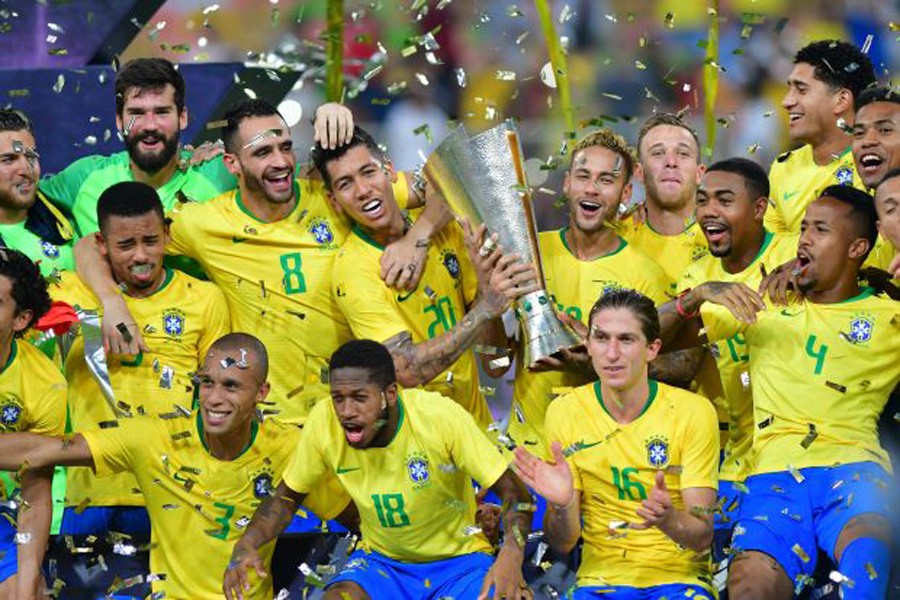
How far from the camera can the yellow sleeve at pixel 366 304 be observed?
253 inches

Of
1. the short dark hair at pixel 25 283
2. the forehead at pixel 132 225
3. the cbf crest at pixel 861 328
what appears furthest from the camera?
the forehead at pixel 132 225

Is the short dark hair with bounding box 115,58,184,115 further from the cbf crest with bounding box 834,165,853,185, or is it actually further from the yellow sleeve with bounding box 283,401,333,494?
the cbf crest with bounding box 834,165,853,185

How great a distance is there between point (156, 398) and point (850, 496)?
2485 millimetres

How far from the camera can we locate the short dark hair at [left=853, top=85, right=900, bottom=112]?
257 inches

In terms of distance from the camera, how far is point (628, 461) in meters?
5.99

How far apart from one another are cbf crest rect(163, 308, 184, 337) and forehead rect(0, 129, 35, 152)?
91 cm

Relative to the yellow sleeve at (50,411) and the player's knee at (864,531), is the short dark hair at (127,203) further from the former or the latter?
the player's knee at (864,531)

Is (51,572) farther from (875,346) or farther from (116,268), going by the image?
(875,346)

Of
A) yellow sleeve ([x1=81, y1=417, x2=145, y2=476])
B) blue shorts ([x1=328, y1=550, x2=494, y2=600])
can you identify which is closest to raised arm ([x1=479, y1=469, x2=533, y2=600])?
blue shorts ([x1=328, y1=550, x2=494, y2=600])

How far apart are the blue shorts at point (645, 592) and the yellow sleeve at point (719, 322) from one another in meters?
1.00

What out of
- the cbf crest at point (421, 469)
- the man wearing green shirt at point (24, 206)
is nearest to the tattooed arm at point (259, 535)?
the cbf crest at point (421, 469)

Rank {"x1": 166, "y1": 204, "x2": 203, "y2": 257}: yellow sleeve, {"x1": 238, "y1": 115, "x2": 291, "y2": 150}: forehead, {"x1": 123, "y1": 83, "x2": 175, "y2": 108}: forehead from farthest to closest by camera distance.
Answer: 1. {"x1": 123, "y1": 83, "x2": 175, "y2": 108}: forehead
2. {"x1": 166, "y1": 204, "x2": 203, "y2": 257}: yellow sleeve
3. {"x1": 238, "y1": 115, "x2": 291, "y2": 150}: forehead

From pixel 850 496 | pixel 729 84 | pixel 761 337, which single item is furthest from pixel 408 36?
pixel 850 496

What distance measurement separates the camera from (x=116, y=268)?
6578mm
